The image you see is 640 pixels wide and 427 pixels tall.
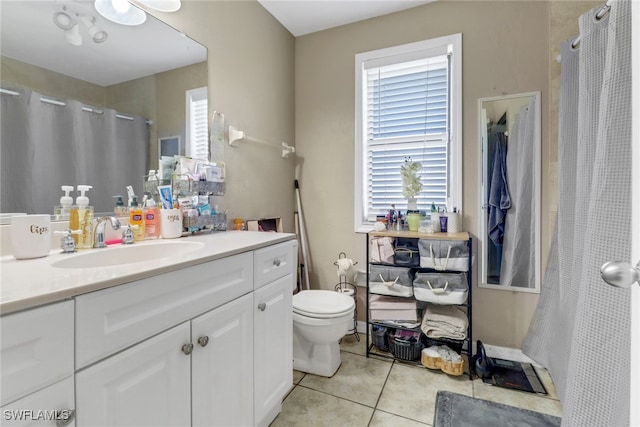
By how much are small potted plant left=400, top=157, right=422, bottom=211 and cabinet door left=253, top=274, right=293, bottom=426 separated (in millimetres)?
1169

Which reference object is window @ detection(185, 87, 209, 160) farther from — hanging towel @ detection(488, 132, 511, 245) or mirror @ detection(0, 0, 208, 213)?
hanging towel @ detection(488, 132, 511, 245)

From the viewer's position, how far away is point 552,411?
1.54 m

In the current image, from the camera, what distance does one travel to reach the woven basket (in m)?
1.84

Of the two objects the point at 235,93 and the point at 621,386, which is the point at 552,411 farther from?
the point at 235,93

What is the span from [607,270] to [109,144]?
169 centimetres

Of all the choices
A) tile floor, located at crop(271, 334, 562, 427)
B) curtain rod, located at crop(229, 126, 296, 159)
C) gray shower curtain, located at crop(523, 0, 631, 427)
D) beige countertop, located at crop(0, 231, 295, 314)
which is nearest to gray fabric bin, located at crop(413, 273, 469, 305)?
tile floor, located at crop(271, 334, 562, 427)

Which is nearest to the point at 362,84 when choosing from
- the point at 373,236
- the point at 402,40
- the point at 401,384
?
the point at 402,40

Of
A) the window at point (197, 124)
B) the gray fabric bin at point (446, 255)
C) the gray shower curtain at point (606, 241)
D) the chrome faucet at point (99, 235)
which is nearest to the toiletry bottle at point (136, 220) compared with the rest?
the chrome faucet at point (99, 235)

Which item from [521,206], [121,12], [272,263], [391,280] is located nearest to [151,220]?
[272,263]

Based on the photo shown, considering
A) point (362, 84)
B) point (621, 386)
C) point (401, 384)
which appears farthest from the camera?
point (362, 84)

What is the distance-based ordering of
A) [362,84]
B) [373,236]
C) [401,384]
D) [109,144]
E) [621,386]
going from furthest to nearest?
[362,84]
[373,236]
[401,384]
[109,144]
[621,386]

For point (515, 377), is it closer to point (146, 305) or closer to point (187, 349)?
point (187, 349)

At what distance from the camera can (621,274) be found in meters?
0.53

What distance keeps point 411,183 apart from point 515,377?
140cm
